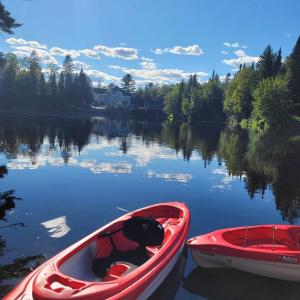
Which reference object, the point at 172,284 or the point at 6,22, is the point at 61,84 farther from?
the point at 172,284

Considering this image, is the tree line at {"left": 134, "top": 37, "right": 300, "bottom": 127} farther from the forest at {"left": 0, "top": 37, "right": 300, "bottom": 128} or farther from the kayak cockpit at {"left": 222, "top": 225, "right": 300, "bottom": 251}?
the kayak cockpit at {"left": 222, "top": 225, "right": 300, "bottom": 251}

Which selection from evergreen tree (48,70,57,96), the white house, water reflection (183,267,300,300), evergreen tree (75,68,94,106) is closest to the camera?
water reflection (183,267,300,300)

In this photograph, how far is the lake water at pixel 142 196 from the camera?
29.3 feet

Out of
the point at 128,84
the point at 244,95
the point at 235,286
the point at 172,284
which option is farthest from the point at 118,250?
the point at 128,84

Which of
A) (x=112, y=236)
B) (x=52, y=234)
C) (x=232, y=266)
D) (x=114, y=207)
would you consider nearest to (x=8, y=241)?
(x=52, y=234)

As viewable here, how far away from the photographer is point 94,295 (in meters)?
5.90

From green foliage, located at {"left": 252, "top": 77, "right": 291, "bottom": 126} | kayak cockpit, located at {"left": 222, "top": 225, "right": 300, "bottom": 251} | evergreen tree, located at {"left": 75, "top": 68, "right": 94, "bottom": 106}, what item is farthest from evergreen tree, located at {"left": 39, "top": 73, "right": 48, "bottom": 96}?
kayak cockpit, located at {"left": 222, "top": 225, "right": 300, "bottom": 251}

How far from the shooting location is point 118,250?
853 centimetres

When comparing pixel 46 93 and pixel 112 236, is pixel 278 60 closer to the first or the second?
pixel 46 93

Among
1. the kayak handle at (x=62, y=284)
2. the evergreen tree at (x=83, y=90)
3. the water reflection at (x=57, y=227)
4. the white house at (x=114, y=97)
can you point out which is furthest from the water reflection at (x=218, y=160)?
the white house at (x=114, y=97)

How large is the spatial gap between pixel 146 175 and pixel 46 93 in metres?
83.3

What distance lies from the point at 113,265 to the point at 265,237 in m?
4.67

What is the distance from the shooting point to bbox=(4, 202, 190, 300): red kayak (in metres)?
6.08

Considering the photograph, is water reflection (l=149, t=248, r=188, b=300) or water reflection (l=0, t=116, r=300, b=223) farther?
water reflection (l=0, t=116, r=300, b=223)
